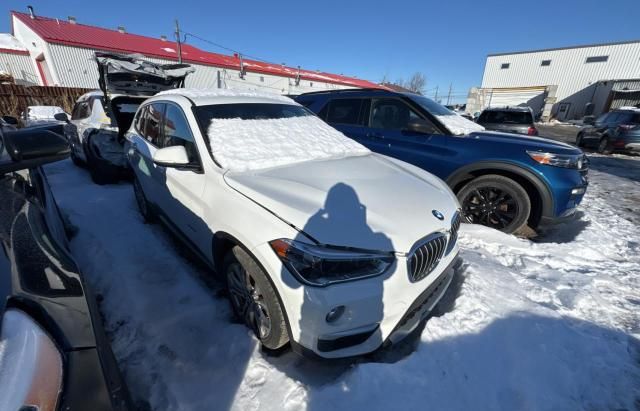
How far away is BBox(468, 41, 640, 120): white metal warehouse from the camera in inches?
1207

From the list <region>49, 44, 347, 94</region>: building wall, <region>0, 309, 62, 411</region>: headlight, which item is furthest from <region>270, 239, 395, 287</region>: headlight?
<region>49, 44, 347, 94</region>: building wall

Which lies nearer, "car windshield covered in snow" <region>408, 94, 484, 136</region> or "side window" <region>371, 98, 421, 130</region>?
"car windshield covered in snow" <region>408, 94, 484, 136</region>

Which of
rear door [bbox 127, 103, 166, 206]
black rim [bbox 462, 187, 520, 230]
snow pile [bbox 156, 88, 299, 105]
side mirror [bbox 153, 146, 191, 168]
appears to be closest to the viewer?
side mirror [bbox 153, 146, 191, 168]

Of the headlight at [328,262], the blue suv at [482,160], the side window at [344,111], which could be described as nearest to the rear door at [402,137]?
the blue suv at [482,160]

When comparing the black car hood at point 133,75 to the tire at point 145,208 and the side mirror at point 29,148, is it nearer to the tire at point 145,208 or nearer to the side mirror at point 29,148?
the tire at point 145,208

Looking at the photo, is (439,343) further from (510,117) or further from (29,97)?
(29,97)

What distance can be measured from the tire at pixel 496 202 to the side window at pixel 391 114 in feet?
4.03

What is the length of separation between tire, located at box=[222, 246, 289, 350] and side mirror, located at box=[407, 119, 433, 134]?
10.3 ft

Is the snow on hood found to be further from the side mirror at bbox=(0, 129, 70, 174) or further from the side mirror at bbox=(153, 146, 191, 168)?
the side mirror at bbox=(0, 129, 70, 174)

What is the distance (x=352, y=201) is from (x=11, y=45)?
126 ft

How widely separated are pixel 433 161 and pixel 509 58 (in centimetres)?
4479

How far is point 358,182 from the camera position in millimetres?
2213

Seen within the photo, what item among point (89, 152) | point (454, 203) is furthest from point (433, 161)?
point (89, 152)

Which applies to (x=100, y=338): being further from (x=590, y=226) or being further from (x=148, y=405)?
(x=590, y=226)
